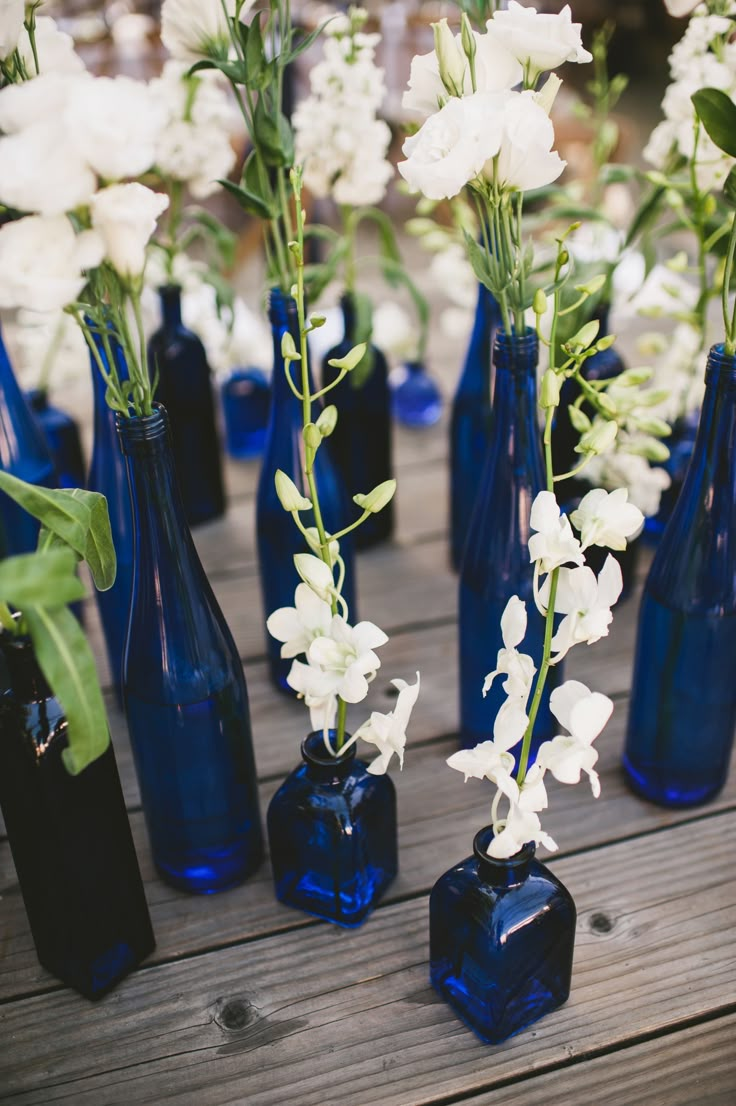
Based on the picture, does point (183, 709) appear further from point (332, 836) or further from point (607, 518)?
point (607, 518)

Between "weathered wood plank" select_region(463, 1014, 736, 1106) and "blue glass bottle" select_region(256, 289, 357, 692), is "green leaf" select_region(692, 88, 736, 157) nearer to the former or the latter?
"blue glass bottle" select_region(256, 289, 357, 692)

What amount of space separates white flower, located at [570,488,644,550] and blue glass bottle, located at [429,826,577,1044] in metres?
0.19

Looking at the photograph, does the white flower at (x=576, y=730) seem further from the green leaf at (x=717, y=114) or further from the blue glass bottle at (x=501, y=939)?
the green leaf at (x=717, y=114)

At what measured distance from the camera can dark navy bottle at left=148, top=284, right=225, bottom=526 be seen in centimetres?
111

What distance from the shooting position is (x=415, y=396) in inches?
54.2

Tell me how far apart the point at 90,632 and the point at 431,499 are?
445 mm

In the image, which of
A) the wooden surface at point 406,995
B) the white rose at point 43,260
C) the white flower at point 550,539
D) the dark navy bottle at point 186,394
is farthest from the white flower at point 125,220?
the dark navy bottle at point 186,394

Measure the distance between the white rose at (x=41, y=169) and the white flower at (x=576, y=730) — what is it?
0.34m

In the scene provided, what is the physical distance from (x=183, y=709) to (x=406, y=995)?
24 centimetres

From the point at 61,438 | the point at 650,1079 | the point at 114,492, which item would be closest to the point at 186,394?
the point at 61,438

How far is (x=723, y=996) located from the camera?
0.67 metres

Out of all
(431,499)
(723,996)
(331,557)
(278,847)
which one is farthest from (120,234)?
(431,499)

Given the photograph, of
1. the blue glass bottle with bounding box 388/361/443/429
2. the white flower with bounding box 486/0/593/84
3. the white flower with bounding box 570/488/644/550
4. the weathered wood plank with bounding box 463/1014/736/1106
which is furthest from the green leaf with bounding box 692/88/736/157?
the blue glass bottle with bounding box 388/361/443/429

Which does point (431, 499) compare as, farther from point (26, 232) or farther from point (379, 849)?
point (26, 232)
